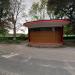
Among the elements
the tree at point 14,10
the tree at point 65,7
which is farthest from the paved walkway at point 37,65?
the tree at point 14,10

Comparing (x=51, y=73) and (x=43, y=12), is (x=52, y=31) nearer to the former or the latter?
(x=51, y=73)

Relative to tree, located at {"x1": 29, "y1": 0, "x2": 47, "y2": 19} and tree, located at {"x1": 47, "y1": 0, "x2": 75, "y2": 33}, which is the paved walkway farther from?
tree, located at {"x1": 29, "y1": 0, "x2": 47, "y2": 19}

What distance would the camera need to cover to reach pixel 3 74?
26.9 ft

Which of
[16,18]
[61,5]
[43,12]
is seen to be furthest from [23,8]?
[61,5]

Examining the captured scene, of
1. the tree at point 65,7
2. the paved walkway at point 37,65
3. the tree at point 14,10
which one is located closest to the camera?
the paved walkway at point 37,65

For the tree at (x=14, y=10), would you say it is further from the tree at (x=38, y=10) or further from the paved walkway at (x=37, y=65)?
the paved walkway at (x=37, y=65)

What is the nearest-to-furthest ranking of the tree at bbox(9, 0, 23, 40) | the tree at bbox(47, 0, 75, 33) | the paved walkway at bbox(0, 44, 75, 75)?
the paved walkway at bbox(0, 44, 75, 75), the tree at bbox(47, 0, 75, 33), the tree at bbox(9, 0, 23, 40)

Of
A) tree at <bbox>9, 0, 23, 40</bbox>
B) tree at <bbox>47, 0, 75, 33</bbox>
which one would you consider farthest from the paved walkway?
tree at <bbox>9, 0, 23, 40</bbox>

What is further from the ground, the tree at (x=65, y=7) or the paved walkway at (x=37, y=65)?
the tree at (x=65, y=7)

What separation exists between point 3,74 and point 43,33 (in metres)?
17.3

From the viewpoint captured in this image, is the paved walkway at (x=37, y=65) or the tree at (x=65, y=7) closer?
the paved walkway at (x=37, y=65)

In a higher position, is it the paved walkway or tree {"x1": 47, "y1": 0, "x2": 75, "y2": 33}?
tree {"x1": 47, "y1": 0, "x2": 75, "y2": 33}

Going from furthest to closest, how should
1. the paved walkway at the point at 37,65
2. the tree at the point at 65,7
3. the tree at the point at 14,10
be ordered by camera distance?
the tree at the point at 14,10
the tree at the point at 65,7
the paved walkway at the point at 37,65

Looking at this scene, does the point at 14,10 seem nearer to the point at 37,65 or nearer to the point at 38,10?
the point at 38,10
